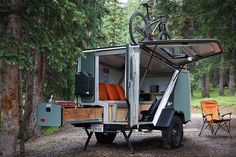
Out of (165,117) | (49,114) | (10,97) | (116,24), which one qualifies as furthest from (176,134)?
(116,24)

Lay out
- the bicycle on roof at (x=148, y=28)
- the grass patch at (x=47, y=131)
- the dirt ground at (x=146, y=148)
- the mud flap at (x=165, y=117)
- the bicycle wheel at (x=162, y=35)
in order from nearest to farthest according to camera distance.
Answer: the dirt ground at (x=146, y=148) < the mud flap at (x=165, y=117) < the bicycle on roof at (x=148, y=28) < the bicycle wheel at (x=162, y=35) < the grass patch at (x=47, y=131)

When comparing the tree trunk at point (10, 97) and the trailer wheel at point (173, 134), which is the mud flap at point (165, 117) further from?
the tree trunk at point (10, 97)

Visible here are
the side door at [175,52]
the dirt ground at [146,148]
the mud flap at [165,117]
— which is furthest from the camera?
the mud flap at [165,117]

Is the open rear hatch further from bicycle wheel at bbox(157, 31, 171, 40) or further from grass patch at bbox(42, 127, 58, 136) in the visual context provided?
grass patch at bbox(42, 127, 58, 136)

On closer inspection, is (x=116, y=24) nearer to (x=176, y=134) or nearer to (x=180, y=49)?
(x=180, y=49)

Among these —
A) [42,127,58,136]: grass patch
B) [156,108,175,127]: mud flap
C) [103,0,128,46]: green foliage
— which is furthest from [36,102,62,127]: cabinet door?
[103,0,128,46]: green foliage

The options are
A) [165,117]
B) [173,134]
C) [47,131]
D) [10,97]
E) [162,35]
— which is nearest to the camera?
[10,97]

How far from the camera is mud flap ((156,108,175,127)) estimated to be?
27.9 feet

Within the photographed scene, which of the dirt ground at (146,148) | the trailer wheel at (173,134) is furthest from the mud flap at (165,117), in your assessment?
the dirt ground at (146,148)

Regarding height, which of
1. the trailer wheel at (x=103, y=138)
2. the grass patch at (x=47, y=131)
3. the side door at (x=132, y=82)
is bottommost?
the grass patch at (x=47, y=131)

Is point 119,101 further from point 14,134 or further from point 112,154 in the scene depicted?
point 14,134

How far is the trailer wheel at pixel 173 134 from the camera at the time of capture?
8531 millimetres

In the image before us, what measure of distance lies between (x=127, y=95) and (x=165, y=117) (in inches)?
54.6

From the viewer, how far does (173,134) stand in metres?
8.80
